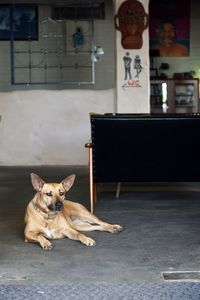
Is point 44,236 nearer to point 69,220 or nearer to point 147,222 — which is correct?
point 69,220

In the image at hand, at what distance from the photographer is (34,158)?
8.59m

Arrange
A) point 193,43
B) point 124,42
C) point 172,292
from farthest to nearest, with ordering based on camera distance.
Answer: point 193,43 < point 124,42 < point 172,292

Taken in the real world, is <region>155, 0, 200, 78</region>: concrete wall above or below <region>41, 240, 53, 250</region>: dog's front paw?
above

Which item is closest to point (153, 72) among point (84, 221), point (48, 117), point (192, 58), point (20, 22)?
point (192, 58)

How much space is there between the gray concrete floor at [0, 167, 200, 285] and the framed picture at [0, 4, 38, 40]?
299cm

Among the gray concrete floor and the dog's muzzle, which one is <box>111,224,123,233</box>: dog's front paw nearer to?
the gray concrete floor

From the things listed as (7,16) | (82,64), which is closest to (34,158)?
(82,64)

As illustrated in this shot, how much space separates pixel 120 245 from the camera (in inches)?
166

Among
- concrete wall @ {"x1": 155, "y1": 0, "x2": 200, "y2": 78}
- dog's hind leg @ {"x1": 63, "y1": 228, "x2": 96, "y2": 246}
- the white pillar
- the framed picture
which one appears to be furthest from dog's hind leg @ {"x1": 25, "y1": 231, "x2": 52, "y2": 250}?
concrete wall @ {"x1": 155, "y1": 0, "x2": 200, "y2": 78}

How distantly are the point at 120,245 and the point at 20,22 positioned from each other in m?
5.22

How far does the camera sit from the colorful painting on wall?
32.2 ft

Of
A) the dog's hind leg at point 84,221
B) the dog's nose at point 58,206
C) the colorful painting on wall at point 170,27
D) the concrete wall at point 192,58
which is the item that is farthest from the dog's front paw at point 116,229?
the colorful painting on wall at point 170,27

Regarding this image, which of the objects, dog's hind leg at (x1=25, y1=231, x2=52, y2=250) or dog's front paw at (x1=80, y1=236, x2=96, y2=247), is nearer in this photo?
dog's hind leg at (x1=25, y1=231, x2=52, y2=250)

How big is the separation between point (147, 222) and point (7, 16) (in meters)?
4.69
